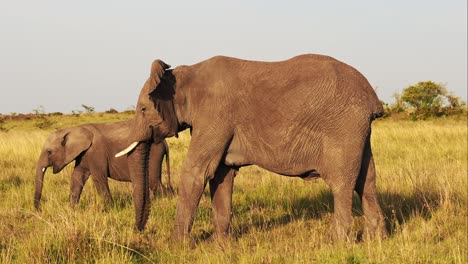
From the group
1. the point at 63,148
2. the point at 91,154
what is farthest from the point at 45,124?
the point at 91,154

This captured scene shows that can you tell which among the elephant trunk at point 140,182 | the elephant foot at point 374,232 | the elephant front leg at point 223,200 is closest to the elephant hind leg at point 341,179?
the elephant foot at point 374,232

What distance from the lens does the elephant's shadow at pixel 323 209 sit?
7.27 metres

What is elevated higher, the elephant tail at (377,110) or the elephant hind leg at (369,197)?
the elephant tail at (377,110)

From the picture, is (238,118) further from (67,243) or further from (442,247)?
(442,247)

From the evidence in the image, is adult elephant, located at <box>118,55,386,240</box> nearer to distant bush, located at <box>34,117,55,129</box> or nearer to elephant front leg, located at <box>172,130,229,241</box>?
elephant front leg, located at <box>172,130,229,241</box>

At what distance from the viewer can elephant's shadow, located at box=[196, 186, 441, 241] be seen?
286 inches

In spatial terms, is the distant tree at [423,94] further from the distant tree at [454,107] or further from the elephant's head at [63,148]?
the elephant's head at [63,148]

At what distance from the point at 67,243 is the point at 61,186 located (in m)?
5.87

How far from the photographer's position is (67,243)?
518 centimetres

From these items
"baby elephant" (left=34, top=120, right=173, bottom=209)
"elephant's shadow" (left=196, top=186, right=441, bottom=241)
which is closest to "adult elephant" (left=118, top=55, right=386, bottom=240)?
"elephant's shadow" (left=196, top=186, right=441, bottom=241)

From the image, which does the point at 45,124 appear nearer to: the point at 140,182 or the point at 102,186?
the point at 102,186

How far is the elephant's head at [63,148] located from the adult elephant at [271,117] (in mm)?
4172

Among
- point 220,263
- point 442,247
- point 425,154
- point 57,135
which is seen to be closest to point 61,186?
point 57,135

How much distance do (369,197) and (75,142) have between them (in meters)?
5.66
